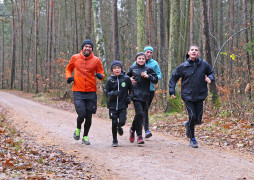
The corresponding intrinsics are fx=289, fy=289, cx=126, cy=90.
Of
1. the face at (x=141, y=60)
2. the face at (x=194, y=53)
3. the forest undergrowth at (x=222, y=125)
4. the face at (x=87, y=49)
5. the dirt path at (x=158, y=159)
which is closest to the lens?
the dirt path at (x=158, y=159)

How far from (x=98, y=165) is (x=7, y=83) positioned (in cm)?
5120

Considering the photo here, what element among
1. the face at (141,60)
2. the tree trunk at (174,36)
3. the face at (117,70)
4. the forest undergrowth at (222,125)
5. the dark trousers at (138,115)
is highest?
the tree trunk at (174,36)

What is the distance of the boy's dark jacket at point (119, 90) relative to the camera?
6.47 m

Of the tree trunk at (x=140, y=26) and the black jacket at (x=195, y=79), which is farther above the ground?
the tree trunk at (x=140, y=26)

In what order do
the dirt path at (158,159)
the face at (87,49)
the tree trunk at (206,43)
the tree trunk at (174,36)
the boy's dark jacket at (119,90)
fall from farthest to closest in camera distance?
the tree trunk at (174,36) < the tree trunk at (206,43) < the face at (87,49) < the boy's dark jacket at (119,90) < the dirt path at (158,159)

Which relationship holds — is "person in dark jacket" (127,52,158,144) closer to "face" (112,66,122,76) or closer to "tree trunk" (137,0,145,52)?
"face" (112,66,122,76)

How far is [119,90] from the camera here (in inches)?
253

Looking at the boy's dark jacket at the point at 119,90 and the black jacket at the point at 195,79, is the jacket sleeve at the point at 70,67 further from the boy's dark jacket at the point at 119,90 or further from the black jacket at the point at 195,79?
the black jacket at the point at 195,79

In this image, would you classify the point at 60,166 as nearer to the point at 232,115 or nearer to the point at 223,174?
the point at 223,174

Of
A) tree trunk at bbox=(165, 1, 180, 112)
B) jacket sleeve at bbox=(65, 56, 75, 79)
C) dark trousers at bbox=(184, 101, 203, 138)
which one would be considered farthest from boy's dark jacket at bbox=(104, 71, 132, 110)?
tree trunk at bbox=(165, 1, 180, 112)

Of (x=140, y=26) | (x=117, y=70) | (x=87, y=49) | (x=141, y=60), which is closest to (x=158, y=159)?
(x=117, y=70)

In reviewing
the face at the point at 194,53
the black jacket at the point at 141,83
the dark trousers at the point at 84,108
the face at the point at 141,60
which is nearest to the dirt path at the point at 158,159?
the dark trousers at the point at 84,108

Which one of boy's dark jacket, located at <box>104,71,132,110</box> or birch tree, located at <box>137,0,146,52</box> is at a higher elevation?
birch tree, located at <box>137,0,146,52</box>

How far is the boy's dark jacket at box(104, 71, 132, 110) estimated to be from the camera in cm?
647
